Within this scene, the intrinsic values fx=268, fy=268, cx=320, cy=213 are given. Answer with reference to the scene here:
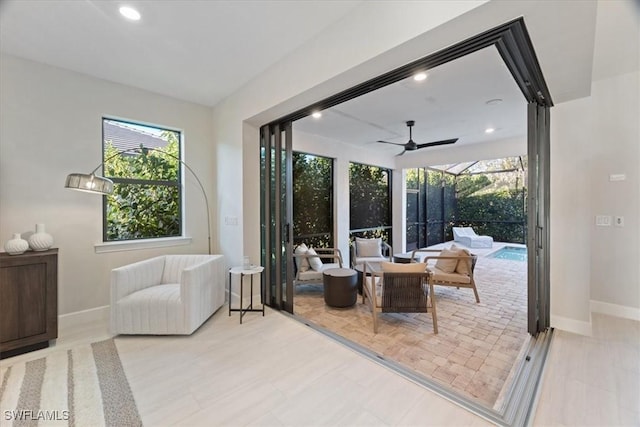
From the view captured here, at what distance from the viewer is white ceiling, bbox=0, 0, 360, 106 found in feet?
6.86

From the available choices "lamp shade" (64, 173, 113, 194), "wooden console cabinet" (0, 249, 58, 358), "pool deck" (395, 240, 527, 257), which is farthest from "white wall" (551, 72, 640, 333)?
"wooden console cabinet" (0, 249, 58, 358)

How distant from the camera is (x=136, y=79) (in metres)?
3.24

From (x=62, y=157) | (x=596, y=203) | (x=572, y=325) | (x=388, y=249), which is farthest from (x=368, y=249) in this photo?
(x=62, y=157)

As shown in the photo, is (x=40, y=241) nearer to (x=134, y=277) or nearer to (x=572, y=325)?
(x=134, y=277)

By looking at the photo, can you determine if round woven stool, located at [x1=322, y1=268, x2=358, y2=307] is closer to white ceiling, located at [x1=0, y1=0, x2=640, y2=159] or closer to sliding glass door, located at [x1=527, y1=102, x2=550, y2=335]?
sliding glass door, located at [x1=527, y1=102, x2=550, y2=335]

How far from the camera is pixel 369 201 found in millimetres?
6949

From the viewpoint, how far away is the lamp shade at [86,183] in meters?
2.47

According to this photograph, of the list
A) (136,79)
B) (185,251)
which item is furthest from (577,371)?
(136,79)

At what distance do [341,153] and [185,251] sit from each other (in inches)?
145

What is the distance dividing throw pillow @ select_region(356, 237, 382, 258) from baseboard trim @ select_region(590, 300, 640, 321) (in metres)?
2.97

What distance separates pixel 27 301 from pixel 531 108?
501cm

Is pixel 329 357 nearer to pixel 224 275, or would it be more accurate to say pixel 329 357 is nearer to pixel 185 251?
pixel 224 275

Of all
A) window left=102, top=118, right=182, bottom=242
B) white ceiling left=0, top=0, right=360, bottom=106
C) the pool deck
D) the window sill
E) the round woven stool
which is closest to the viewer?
white ceiling left=0, top=0, right=360, bottom=106

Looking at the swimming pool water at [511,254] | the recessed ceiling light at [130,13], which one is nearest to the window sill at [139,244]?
the recessed ceiling light at [130,13]
